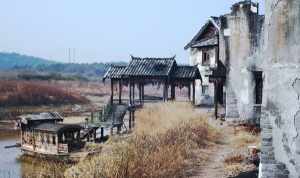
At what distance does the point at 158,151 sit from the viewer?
1251cm

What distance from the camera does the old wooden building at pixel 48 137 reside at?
26.4 metres

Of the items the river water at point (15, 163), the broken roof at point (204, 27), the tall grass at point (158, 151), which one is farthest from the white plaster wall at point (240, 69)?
the river water at point (15, 163)

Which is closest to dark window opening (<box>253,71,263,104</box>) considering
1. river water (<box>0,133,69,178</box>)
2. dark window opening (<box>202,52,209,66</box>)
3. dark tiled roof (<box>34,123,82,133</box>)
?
river water (<box>0,133,69,178</box>)

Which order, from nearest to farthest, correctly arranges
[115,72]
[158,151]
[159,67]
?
[158,151], [159,67], [115,72]

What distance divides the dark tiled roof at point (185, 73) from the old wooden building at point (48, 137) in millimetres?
6342

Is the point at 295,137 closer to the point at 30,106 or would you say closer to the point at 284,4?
the point at 284,4

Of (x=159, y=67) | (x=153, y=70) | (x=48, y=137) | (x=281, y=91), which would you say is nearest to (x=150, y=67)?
(x=153, y=70)

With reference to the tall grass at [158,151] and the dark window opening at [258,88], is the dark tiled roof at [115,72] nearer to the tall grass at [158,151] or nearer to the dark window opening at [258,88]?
the tall grass at [158,151]

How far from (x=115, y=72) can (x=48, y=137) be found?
5.33 metres

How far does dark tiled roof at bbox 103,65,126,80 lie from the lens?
2756 centimetres

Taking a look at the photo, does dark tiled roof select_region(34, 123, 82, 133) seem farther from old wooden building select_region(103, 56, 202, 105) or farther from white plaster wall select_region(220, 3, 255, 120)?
white plaster wall select_region(220, 3, 255, 120)

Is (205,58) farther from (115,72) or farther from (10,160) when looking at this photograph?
(10,160)

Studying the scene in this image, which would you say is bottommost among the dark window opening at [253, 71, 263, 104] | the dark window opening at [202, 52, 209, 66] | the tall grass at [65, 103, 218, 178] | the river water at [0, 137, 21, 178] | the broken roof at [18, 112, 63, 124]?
the river water at [0, 137, 21, 178]

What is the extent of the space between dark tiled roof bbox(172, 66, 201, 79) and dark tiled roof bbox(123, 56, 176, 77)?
0.44m
